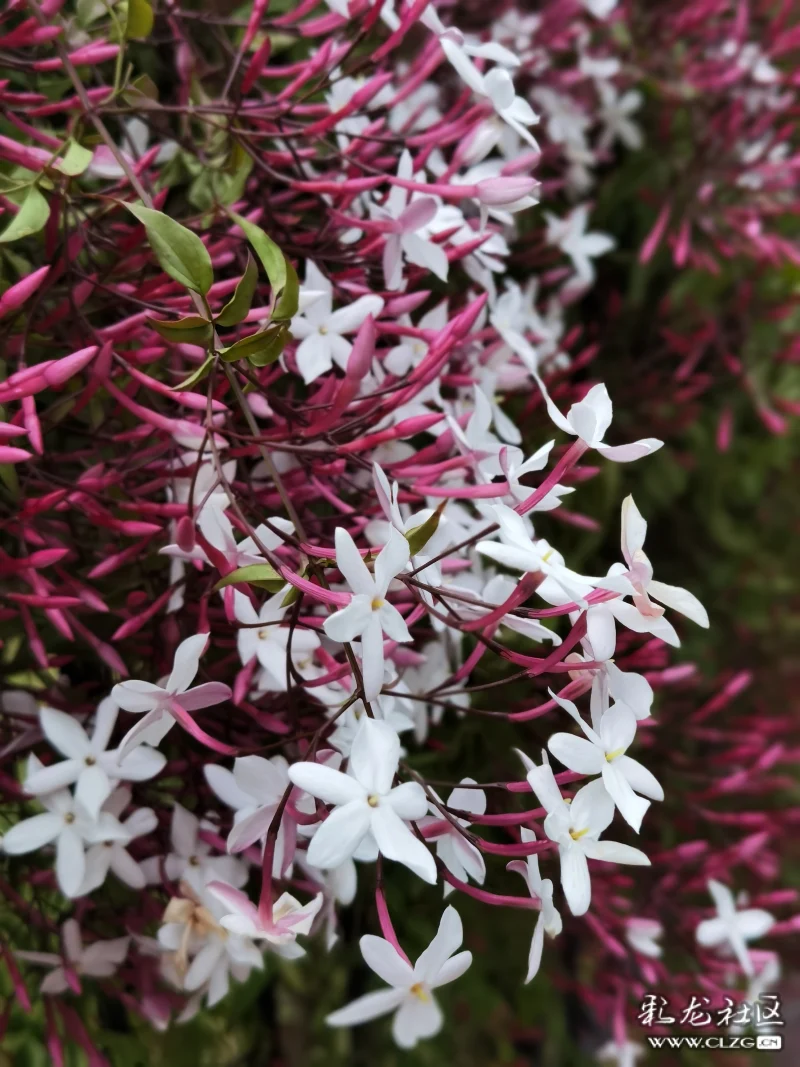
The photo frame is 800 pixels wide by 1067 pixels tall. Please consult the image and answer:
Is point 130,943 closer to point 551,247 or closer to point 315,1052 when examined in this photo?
point 315,1052

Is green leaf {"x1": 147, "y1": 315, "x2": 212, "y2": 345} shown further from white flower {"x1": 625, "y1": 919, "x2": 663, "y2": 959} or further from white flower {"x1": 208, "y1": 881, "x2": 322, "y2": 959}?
white flower {"x1": 625, "y1": 919, "x2": 663, "y2": 959}

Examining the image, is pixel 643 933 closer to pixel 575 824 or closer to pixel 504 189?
pixel 575 824

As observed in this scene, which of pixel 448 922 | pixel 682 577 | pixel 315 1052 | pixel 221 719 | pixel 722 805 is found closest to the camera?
pixel 448 922

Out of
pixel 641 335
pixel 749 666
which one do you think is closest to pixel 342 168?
pixel 641 335

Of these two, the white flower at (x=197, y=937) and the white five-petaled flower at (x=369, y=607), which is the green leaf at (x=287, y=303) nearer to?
the white five-petaled flower at (x=369, y=607)

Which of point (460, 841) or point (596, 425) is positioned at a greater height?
point (596, 425)

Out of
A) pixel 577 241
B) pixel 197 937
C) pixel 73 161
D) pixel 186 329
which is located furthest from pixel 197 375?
pixel 577 241
